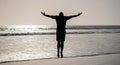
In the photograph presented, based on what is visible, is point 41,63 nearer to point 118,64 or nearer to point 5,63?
point 5,63

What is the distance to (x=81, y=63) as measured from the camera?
9.36m

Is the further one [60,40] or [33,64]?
[60,40]

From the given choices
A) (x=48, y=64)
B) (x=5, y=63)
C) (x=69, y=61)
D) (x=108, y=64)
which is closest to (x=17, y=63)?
(x=5, y=63)

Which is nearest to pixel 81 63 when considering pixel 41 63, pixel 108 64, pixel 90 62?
pixel 90 62

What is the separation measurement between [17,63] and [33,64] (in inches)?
31.7

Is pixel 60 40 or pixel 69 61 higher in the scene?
pixel 60 40

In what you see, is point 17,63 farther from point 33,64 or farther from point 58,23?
point 58,23

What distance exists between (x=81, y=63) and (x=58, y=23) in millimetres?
2181

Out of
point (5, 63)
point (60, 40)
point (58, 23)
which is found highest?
point (58, 23)

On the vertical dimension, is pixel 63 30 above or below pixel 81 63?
above

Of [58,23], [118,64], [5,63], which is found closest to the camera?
[118,64]

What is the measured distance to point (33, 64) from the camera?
30.2 feet

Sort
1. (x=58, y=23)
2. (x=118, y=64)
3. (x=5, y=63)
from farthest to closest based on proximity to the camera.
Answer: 1. (x=58, y=23)
2. (x=5, y=63)
3. (x=118, y=64)

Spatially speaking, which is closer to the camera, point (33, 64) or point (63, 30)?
point (33, 64)
